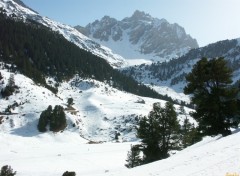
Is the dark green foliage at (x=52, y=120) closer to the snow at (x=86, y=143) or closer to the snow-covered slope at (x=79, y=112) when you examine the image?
the snow at (x=86, y=143)

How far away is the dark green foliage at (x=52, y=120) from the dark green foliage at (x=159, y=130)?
6021cm

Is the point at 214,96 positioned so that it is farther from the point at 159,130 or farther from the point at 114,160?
the point at 114,160

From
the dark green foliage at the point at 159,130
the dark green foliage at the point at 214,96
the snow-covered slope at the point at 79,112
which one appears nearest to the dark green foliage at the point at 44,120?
the snow-covered slope at the point at 79,112

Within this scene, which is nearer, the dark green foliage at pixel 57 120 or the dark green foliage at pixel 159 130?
the dark green foliage at pixel 159 130

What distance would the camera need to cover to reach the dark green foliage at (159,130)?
145 ft

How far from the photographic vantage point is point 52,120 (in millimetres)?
101000

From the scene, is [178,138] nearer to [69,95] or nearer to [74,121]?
[74,121]

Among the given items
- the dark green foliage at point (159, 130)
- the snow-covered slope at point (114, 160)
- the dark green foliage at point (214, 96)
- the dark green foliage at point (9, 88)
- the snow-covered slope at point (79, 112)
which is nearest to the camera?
the snow-covered slope at point (114, 160)

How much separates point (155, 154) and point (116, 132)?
224 feet

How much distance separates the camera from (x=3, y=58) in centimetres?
15800

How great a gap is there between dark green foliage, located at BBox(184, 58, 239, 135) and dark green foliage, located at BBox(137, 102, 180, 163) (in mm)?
9005

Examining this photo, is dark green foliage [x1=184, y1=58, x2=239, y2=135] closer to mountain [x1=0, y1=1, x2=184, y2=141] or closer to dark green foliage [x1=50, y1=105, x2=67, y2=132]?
mountain [x1=0, y1=1, x2=184, y2=141]

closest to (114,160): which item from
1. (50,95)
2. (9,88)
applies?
(9,88)

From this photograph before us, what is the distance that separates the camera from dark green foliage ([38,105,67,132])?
99.2 metres
